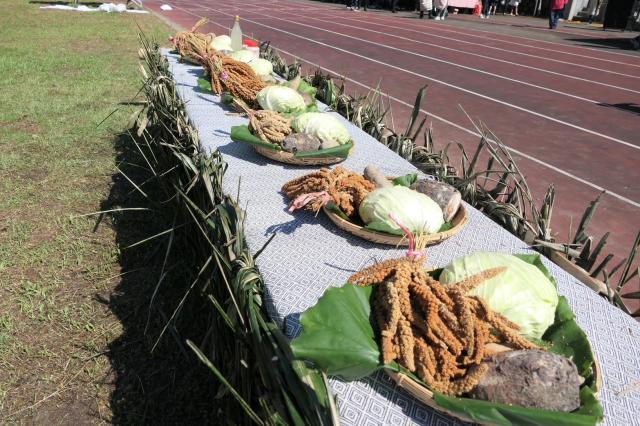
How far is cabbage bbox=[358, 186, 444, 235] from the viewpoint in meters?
1.56

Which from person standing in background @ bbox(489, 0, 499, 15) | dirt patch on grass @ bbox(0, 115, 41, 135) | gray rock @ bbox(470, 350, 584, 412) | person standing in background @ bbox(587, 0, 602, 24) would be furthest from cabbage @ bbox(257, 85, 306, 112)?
person standing in background @ bbox(489, 0, 499, 15)

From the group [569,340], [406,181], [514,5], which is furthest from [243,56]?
[514,5]

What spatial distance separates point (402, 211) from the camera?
5.11ft

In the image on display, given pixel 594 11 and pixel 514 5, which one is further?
pixel 514 5

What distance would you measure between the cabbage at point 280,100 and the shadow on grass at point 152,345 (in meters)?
1.03

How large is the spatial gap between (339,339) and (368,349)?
2.8 inches

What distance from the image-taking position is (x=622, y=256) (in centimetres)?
304

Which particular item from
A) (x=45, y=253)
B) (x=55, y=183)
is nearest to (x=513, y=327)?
(x=45, y=253)

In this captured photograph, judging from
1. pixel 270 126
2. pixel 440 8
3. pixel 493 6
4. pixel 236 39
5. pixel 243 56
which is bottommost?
pixel 270 126

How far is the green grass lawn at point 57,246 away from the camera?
2.04m

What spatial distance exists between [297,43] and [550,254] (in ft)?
38.3

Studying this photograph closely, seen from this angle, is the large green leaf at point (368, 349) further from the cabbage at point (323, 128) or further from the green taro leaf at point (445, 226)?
the cabbage at point (323, 128)

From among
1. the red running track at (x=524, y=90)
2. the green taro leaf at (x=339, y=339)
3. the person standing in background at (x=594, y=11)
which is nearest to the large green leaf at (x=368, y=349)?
the green taro leaf at (x=339, y=339)

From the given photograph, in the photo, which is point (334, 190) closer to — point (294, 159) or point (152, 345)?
point (294, 159)
